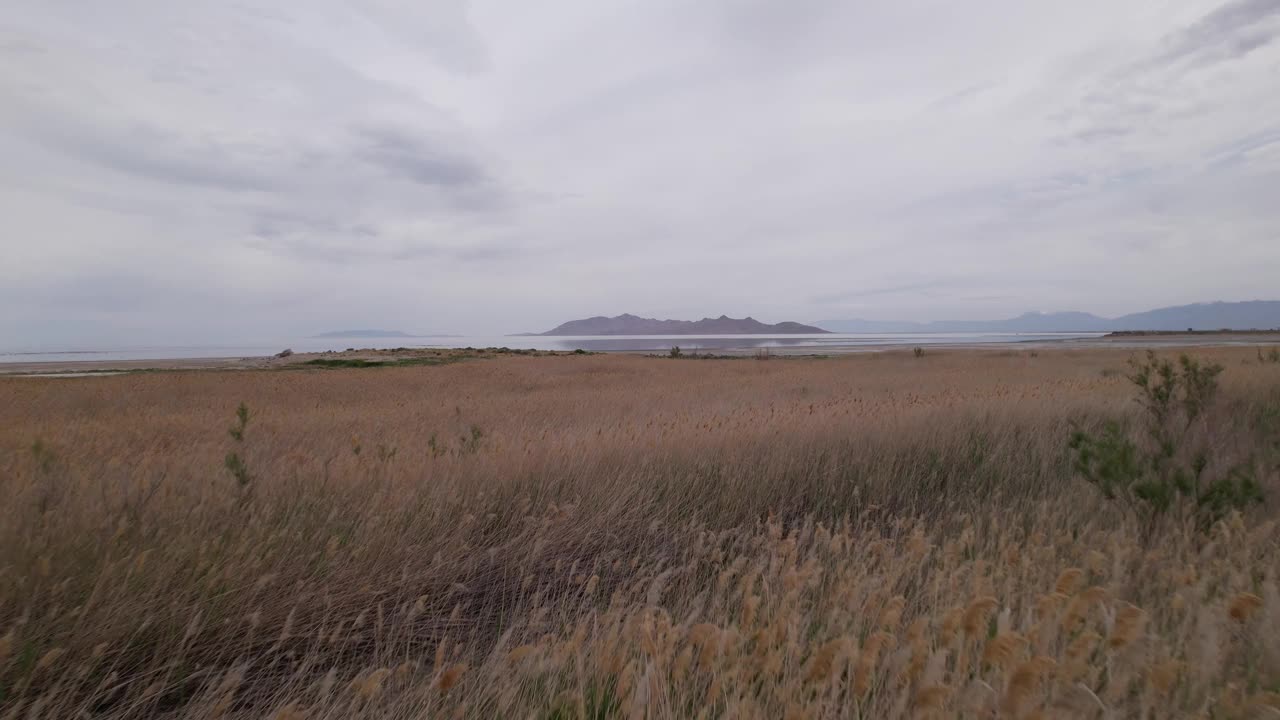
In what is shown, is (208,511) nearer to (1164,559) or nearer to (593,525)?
(593,525)

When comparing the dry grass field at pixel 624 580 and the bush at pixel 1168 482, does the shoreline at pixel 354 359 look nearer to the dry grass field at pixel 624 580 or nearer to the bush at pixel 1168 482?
the dry grass field at pixel 624 580

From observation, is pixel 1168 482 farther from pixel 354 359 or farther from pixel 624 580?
pixel 354 359

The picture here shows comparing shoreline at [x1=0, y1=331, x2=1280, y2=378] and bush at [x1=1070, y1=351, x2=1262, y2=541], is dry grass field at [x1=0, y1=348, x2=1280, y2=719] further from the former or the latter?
shoreline at [x1=0, y1=331, x2=1280, y2=378]

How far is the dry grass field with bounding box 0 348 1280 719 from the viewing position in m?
1.94

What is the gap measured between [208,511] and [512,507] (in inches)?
70.9

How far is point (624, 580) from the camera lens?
3.06 metres

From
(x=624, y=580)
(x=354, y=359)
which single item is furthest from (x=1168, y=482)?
(x=354, y=359)

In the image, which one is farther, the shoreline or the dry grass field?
the shoreline

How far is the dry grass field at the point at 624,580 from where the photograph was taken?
194 centimetres

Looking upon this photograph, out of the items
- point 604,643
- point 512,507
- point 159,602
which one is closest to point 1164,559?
point 604,643

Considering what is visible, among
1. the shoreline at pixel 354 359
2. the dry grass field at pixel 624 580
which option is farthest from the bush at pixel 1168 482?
the shoreline at pixel 354 359

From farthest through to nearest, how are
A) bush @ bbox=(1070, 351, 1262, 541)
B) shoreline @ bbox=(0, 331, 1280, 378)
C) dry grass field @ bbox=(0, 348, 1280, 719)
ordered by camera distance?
shoreline @ bbox=(0, 331, 1280, 378), bush @ bbox=(1070, 351, 1262, 541), dry grass field @ bbox=(0, 348, 1280, 719)

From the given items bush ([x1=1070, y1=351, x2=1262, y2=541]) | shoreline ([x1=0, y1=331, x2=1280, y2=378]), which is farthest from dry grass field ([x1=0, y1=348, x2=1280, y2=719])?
shoreline ([x1=0, y1=331, x2=1280, y2=378])

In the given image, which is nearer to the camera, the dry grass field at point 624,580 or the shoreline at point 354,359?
the dry grass field at point 624,580
